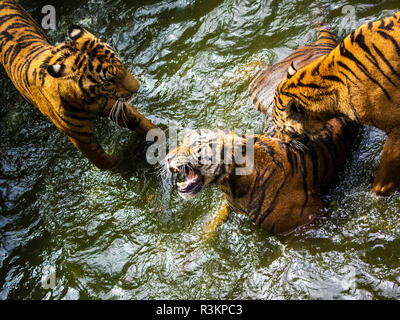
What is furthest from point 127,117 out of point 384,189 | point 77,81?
point 384,189

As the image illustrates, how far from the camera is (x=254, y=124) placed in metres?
3.93

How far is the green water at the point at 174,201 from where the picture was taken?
3.04 m

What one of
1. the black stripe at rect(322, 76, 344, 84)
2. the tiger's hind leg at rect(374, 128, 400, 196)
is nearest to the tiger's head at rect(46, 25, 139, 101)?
the black stripe at rect(322, 76, 344, 84)

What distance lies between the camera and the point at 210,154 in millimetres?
2643

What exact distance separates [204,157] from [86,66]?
1345mm

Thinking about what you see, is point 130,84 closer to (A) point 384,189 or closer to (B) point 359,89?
(B) point 359,89

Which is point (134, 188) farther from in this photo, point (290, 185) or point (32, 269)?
point (290, 185)

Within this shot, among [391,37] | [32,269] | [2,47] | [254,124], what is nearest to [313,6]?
[254,124]

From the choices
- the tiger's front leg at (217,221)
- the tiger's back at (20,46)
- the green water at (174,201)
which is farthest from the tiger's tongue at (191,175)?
the tiger's back at (20,46)

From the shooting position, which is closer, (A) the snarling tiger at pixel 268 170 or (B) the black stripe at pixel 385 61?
(B) the black stripe at pixel 385 61

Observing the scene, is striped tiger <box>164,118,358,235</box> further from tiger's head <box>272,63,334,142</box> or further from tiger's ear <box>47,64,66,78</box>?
tiger's ear <box>47,64,66,78</box>

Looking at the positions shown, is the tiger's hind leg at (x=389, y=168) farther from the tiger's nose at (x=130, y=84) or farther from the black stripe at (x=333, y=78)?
the tiger's nose at (x=130, y=84)

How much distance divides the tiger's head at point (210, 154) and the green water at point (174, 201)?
2.64ft
